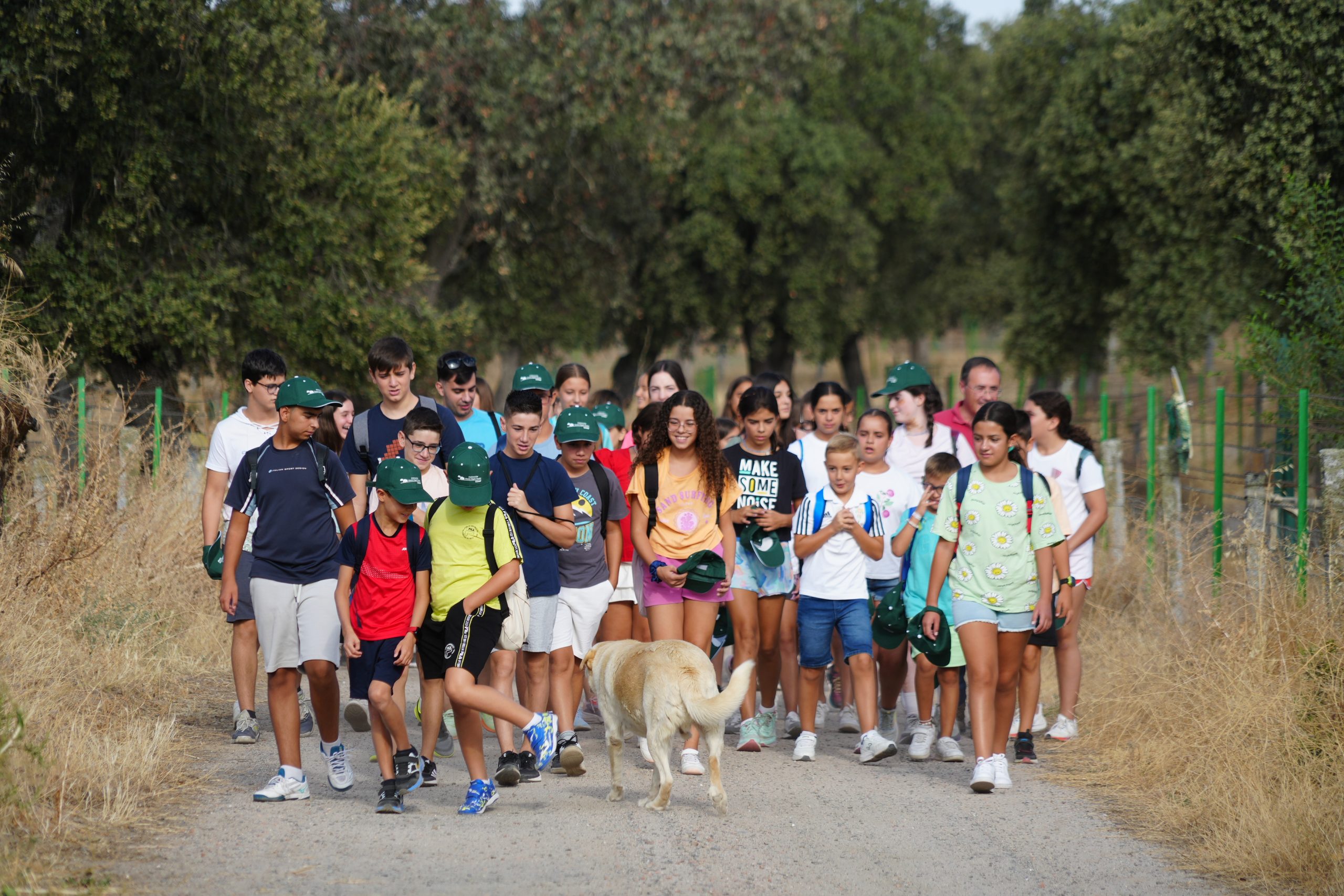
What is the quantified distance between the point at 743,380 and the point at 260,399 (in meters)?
3.82

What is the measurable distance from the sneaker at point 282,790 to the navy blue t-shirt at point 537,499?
144 centimetres

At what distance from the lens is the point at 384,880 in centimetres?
520

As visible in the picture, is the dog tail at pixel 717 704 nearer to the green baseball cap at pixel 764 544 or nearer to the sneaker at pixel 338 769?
the green baseball cap at pixel 764 544

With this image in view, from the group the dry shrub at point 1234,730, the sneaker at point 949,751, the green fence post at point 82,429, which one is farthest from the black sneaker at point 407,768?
the green fence post at point 82,429

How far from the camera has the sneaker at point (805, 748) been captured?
24.9 ft

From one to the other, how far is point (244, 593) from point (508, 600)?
6.64 ft

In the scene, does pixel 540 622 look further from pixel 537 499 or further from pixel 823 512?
pixel 823 512

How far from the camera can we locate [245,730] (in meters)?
7.70

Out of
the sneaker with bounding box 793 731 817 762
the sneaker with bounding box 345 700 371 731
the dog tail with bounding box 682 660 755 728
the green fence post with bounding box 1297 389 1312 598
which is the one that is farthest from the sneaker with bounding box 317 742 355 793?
the green fence post with bounding box 1297 389 1312 598

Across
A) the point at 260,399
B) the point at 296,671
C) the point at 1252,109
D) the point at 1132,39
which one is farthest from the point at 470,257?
the point at 296,671

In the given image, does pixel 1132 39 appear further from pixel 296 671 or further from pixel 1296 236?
pixel 296 671

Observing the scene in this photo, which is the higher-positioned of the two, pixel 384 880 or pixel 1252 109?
pixel 1252 109

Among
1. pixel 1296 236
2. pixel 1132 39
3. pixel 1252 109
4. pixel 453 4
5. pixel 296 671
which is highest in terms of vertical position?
pixel 453 4

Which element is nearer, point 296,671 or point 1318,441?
point 296,671
